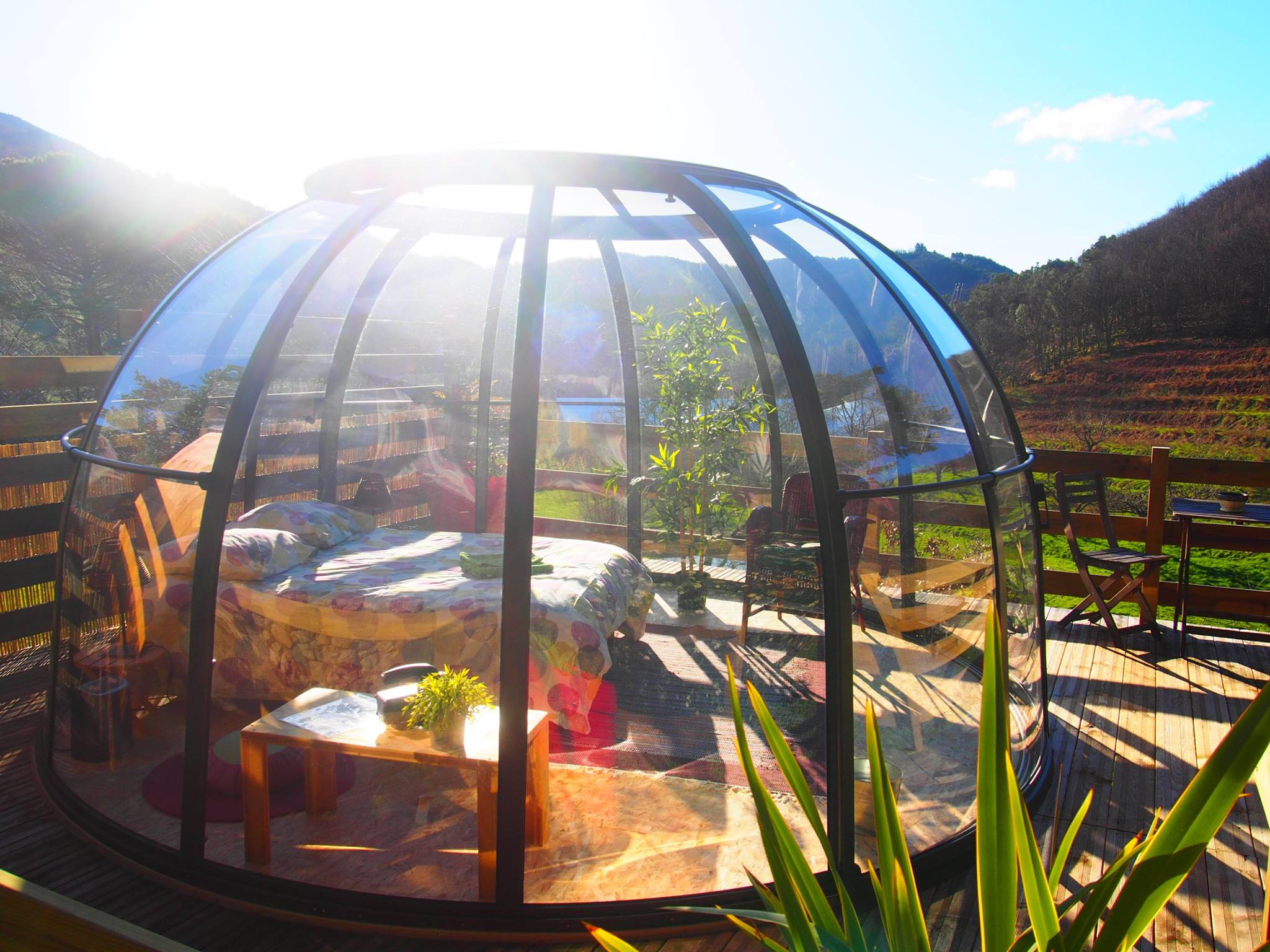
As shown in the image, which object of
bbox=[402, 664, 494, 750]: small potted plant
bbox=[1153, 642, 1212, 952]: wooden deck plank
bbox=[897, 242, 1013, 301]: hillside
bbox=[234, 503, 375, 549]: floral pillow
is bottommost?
bbox=[1153, 642, 1212, 952]: wooden deck plank

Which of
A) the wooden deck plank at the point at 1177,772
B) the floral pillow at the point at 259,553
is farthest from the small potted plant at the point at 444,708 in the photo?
the wooden deck plank at the point at 1177,772

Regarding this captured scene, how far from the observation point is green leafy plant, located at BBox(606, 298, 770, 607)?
11.0 feet

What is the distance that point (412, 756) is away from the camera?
106 inches

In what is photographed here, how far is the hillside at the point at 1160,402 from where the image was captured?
1312 centimetres

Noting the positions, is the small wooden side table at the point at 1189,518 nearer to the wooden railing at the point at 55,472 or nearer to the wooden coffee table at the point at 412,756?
the wooden railing at the point at 55,472

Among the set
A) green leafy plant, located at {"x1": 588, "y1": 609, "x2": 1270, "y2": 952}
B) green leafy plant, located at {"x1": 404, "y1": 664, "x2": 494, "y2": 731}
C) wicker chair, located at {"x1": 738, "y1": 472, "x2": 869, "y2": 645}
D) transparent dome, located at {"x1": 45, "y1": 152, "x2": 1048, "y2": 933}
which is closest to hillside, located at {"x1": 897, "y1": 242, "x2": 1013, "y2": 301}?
transparent dome, located at {"x1": 45, "y1": 152, "x2": 1048, "y2": 933}

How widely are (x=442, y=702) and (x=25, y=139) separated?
76.1 ft

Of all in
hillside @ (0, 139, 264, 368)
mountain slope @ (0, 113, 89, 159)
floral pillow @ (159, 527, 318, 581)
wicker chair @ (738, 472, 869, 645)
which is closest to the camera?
wicker chair @ (738, 472, 869, 645)

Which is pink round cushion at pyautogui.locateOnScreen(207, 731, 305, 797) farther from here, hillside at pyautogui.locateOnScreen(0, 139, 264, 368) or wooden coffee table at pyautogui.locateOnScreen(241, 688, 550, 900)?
hillside at pyautogui.locateOnScreen(0, 139, 264, 368)

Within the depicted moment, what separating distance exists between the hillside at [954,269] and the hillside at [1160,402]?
6.34 feet

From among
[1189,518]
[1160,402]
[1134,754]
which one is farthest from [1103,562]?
[1160,402]

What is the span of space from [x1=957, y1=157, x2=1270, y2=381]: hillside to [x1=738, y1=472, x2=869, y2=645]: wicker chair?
11333mm

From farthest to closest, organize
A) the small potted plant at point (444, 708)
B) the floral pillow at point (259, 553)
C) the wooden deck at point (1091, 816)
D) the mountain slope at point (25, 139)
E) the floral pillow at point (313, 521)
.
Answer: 1. the mountain slope at point (25, 139)
2. the floral pillow at point (313, 521)
3. the floral pillow at point (259, 553)
4. the small potted plant at point (444, 708)
5. the wooden deck at point (1091, 816)

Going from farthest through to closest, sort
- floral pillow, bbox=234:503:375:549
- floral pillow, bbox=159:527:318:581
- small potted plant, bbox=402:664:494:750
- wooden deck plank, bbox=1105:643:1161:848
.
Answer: floral pillow, bbox=234:503:375:549, floral pillow, bbox=159:527:318:581, wooden deck plank, bbox=1105:643:1161:848, small potted plant, bbox=402:664:494:750
